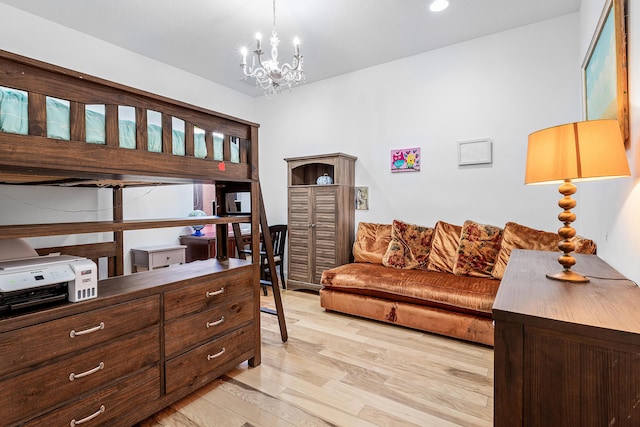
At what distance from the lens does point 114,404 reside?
1.55 meters

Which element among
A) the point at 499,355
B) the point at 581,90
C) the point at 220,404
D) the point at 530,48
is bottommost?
the point at 220,404

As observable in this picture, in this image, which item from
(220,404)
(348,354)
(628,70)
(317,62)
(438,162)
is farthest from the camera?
(317,62)

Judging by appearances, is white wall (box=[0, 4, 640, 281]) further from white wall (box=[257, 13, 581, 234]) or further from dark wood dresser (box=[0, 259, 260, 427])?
dark wood dresser (box=[0, 259, 260, 427])

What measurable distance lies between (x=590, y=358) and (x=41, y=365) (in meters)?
1.95

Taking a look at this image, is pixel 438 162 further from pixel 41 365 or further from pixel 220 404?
pixel 41 365

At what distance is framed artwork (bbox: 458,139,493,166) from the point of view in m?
3.44

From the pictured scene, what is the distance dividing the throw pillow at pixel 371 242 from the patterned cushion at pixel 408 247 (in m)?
0.12

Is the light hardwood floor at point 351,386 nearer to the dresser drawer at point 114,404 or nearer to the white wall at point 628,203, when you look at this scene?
the dresser drawer at point 114,404

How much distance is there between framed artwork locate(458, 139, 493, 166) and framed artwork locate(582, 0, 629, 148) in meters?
1.13

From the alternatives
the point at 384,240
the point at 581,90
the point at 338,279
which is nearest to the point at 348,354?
the point at 338,279

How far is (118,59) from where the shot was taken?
3.58m

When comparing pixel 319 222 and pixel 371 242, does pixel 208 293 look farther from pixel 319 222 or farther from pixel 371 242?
pixel 371 242

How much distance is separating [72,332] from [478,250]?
322 centimetres

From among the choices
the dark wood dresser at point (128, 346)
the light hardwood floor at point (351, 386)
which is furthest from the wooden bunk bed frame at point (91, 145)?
the light hardwood floor at point (351, 386)
